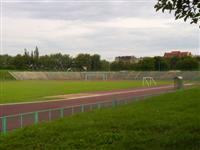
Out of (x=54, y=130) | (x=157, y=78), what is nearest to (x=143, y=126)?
(x=54, y=130)

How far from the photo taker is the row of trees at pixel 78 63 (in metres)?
147

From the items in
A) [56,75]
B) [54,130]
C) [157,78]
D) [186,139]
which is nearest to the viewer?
[186,139]

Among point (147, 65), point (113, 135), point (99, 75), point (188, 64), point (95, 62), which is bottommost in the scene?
point (99, 75)

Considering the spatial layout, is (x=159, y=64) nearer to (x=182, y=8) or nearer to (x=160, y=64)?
(x=160, y=64)

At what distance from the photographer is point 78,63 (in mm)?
167875

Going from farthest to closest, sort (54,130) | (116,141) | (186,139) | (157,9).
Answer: (54,130), (116,141), (186,139), (157,9)

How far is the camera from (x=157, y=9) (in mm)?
9844

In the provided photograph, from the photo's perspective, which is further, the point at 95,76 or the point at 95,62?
the point at 95,62

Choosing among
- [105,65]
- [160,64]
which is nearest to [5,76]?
[160,64]

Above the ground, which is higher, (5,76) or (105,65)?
(105,65)

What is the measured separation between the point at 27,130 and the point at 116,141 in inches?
158

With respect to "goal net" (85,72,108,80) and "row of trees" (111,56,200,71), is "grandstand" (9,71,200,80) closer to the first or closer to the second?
"goal net" (85,72,108,80)

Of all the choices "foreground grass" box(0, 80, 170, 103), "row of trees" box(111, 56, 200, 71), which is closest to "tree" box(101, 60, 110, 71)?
"row of trees" box(111, 56, 200, 71)

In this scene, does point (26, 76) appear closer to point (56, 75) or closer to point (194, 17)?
point (56, 75)
